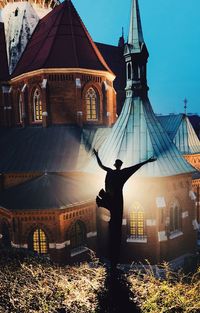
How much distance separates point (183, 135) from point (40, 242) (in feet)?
51.1

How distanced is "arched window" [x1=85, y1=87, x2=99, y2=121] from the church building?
0.26ft

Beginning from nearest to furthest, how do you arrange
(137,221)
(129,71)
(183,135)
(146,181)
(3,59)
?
(146,181)
(137,221)
(129,71)
(3,59)
(183,135)

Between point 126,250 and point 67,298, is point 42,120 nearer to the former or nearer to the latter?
point 126,250

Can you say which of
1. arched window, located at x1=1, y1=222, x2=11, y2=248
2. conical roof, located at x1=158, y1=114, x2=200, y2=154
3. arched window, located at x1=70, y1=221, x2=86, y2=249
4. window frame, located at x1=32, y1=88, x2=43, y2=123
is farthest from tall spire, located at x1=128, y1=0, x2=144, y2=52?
arched window, located at x1=1, y1=222, x2=11, y2=248

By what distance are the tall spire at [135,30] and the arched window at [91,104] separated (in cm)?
536

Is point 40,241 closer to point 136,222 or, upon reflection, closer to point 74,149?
point 136,222

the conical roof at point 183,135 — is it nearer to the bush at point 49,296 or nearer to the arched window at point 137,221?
the arched window at point 137,221

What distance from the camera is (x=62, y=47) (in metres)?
22.2

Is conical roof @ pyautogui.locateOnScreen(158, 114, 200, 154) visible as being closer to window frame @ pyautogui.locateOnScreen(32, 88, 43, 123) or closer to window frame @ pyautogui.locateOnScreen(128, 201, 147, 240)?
window frame @ pyautogui.locateOnScreen(128, 201, 147, 240)

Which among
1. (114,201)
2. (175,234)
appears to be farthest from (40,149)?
(114,201)

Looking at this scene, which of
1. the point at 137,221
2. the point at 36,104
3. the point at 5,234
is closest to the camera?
the point at 137,221

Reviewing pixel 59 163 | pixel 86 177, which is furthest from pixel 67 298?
pixel 59 163

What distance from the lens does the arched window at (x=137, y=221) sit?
16.5 metres

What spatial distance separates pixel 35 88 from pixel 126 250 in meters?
13.6
